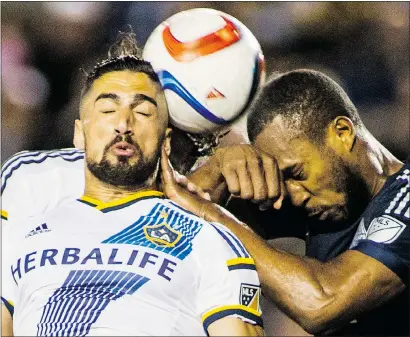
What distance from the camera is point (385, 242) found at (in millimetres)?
2607

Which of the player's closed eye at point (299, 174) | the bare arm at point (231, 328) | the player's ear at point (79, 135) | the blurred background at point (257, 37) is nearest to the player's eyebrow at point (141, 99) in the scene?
the player's ear at point (79, 135)

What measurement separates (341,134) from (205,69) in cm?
60

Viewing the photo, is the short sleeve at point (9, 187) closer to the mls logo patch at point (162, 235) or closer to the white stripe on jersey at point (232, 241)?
the mls logo patch at point (162, 235)

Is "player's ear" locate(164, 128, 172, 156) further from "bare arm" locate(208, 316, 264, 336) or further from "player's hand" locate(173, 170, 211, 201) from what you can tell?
"bare arm" locate(208, 316, 264, 336)

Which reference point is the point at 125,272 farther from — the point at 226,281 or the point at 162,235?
the point at 226,281

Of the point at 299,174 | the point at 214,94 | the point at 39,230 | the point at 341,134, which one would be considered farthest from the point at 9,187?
the point at 341,134

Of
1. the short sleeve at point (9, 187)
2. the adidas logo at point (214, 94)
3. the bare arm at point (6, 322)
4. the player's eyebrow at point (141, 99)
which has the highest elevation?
the adidas logo at point (214, 94)

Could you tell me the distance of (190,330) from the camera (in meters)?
2.33

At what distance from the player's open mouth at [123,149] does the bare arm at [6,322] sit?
0.59m

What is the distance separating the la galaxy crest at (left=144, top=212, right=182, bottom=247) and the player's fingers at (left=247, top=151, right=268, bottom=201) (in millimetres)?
350

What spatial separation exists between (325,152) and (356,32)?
1585mm

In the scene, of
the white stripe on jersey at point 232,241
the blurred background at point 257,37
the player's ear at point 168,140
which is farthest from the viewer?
the blurred background at point 257,37

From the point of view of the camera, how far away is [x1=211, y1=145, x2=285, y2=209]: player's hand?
2686mm

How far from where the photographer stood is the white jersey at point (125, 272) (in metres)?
2.32
